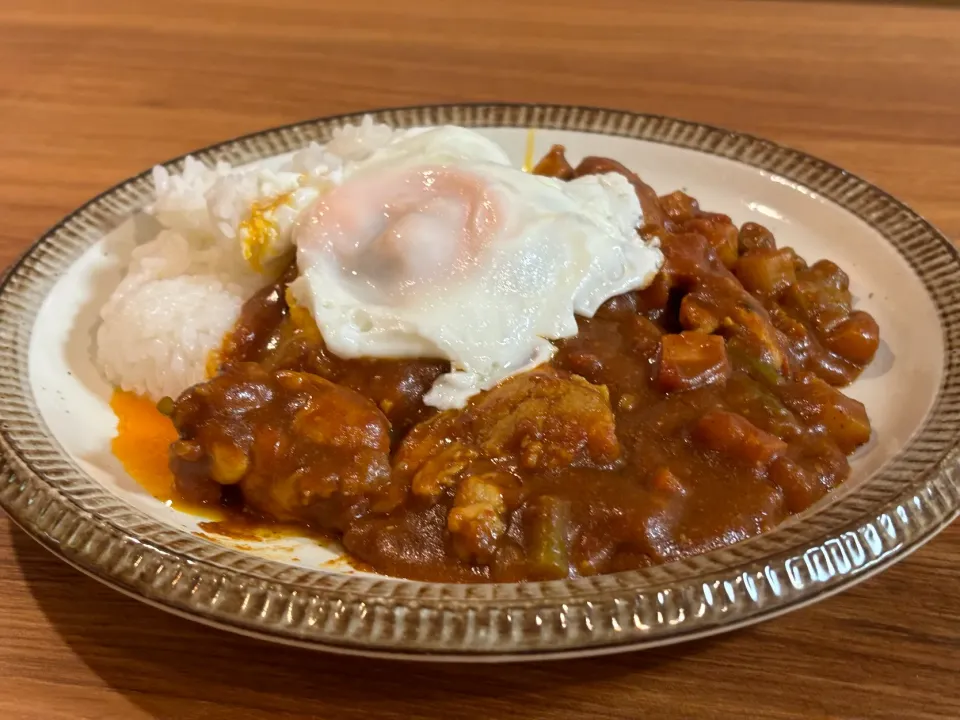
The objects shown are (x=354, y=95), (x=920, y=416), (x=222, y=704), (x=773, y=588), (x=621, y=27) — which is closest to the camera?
(x=773, y=588)

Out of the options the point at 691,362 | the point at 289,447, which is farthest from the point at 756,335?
the point at 289,447

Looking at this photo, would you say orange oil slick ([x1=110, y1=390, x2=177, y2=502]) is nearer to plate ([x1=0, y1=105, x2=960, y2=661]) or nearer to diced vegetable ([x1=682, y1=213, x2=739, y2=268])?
plate ([x1=0, y1=105, x2=960, y2=661])

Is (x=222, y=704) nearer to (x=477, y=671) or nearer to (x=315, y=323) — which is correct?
(x=477, y=671)

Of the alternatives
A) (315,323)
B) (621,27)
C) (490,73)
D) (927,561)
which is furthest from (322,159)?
(621,27)

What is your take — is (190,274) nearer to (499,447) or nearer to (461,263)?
(461,263)

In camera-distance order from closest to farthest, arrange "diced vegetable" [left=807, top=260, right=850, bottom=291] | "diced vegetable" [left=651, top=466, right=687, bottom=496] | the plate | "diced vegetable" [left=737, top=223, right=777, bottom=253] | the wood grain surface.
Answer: the plate < the wood grain surface < "diced vegetable" [left=651, top=466, right=687, bottom=496] < "diced vegetable" [left=807, top=260, right=850, bottom=291] < "diced vegetable" [left=737, top=223, right=777, bottom=253]

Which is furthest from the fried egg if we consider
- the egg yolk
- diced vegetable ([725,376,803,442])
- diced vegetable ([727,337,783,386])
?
diced vegetable ([725,376,803,442])

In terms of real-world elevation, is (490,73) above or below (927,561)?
above
